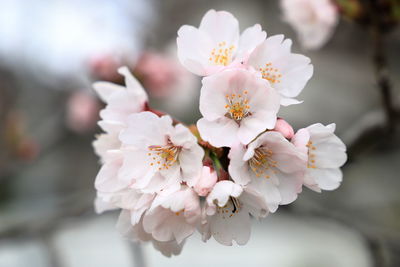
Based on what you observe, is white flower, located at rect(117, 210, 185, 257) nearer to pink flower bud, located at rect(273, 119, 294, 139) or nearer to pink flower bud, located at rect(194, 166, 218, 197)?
pink flower bud, located at rect(194, 166, 218, 197)

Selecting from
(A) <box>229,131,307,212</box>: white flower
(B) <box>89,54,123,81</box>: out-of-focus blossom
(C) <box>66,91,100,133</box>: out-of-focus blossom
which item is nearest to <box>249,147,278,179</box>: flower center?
(A) <box>229,131,307,212</box>: white flower

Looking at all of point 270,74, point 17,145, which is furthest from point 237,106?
point 17,145

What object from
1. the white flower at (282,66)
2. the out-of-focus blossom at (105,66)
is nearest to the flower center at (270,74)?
the white flower at (282,66)

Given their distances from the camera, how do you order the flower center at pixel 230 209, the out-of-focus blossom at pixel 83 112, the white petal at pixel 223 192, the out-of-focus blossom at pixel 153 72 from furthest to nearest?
the out-of-focus blossom at pixel 83 112 → the out-of-focus blossom at pixel 153 72 → the flower center at pixel 230 209 → the white petal at pixel 223 192

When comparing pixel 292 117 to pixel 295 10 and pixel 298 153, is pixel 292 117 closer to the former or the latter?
pixel 295 10

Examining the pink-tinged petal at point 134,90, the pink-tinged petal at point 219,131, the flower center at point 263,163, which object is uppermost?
the pink-tinged petal at point 134,90

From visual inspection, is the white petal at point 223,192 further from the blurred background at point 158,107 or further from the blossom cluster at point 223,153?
the blurred background at point 158,107
